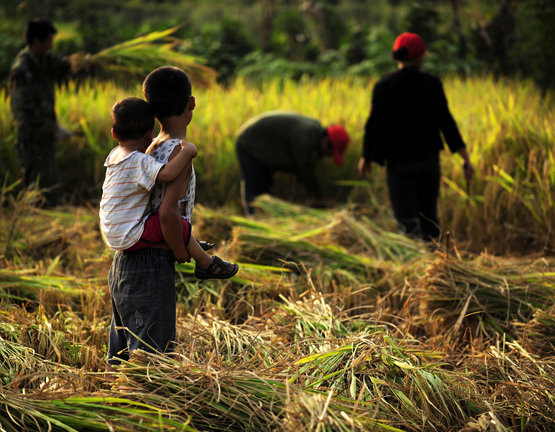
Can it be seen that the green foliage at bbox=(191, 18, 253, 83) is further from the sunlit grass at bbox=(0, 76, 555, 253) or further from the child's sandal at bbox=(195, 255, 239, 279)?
the child's sandal at bbox=(195, 255, 239, 279)

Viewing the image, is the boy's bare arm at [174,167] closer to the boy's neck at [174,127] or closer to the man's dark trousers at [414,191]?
the boy's neck at [174,127]

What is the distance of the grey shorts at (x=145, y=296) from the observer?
63.4 inches

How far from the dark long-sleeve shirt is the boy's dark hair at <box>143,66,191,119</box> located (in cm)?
176

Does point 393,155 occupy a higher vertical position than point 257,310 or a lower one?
higher

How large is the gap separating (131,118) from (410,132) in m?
1.96

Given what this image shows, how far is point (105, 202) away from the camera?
5.22 feet

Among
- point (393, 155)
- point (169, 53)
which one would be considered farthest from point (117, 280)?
point (169, 53)

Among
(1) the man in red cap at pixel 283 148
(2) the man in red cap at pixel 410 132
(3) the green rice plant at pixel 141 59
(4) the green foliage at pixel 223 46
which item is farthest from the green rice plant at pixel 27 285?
(4) the green foliage at pixel 223 46

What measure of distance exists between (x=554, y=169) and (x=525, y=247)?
21.5 inches

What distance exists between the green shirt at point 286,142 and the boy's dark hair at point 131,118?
2.54 m

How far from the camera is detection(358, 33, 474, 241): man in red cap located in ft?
9.95

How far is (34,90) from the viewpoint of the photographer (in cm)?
407

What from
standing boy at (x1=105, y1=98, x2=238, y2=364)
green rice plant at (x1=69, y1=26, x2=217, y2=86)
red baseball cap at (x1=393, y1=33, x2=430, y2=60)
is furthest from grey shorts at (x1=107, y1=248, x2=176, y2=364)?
green rice plant at (x1=69, y1=26, x2=217, y2=86)

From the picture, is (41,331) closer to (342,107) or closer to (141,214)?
(141,214)
